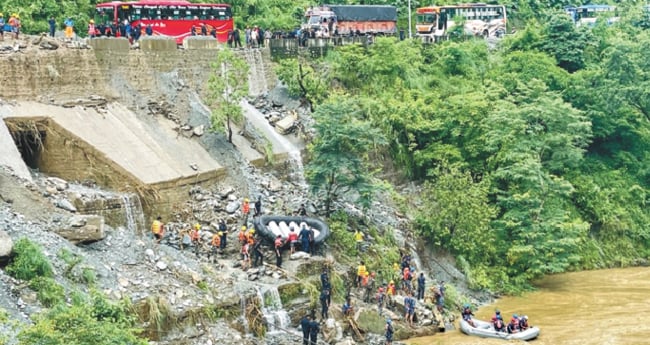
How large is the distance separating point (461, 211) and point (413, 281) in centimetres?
392

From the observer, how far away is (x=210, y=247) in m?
29.2

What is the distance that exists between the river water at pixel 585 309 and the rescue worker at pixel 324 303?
264 centimetres

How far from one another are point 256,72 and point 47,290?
19.4m

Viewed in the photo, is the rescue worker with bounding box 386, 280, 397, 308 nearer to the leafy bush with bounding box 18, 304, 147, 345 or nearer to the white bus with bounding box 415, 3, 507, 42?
the leafy bush with bounding box 18, 304, 147, 345

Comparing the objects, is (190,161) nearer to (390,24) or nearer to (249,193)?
(249,193)

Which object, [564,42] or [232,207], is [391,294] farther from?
[564,42]

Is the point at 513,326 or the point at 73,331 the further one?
the point at 513,326

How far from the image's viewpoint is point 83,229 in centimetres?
2598

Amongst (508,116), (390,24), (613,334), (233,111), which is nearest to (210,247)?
(233,111)

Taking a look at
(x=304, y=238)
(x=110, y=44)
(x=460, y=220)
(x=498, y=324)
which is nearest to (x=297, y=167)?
(x=460, y=220)

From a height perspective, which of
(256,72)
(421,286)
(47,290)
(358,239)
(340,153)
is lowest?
(421,286)

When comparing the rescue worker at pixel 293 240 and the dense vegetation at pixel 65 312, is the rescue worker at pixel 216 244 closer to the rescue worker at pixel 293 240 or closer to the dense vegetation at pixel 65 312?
the rescue worker at pixel 293 240

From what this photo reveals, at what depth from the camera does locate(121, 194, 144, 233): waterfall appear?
28578mm

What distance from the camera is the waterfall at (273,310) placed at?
86.8ft
